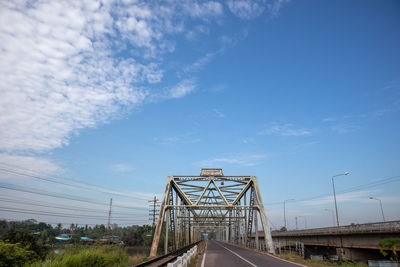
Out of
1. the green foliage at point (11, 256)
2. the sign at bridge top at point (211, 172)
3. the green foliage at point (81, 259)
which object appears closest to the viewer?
the green foliage at point (11, 256)

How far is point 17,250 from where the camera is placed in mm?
8422

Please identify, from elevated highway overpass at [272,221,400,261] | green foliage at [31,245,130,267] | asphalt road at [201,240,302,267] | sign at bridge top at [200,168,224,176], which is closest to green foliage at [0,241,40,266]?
green foliage at [31,245,130,267]

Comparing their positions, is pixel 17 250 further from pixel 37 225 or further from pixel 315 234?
pixel 37 225

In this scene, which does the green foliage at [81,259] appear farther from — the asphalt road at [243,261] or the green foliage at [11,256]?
the asphalt road at [243,261]

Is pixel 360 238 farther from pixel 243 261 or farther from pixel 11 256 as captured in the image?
pixel 11 256

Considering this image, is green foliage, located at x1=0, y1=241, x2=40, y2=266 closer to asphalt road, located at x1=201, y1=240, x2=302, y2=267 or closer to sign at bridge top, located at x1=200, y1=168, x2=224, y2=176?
asphalt road, located at x1=201, y1=240, x2=302, y2=267

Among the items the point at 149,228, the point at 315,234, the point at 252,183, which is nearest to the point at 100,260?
the point at 252,183

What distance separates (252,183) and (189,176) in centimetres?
906

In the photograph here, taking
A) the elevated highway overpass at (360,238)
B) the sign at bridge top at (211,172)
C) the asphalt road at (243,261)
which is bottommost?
the asphalt road at (243,261)

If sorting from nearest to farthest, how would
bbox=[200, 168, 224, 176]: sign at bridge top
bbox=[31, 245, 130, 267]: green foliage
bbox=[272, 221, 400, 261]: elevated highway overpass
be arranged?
1. bbox=[31, 245, 130, 267]: green foliage
2. bbox=[272, 221, 400, 261]: elevated highway overpass
3. bbox=[200, 168, 224, 176]: sign at bridge top

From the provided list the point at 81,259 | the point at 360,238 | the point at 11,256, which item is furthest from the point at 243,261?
the point at 11,256

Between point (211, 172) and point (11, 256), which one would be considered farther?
point (211, 172)

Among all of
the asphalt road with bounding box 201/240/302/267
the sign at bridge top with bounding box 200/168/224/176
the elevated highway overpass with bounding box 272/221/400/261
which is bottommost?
the asphalt road with bounding box 201/240/302/267

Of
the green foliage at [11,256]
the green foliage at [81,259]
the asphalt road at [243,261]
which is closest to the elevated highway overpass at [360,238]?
the asphalt road at [243,261]
